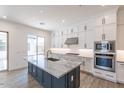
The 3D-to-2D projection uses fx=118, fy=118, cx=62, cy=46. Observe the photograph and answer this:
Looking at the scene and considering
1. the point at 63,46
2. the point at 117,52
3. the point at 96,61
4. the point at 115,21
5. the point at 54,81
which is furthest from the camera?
the point at 63,46

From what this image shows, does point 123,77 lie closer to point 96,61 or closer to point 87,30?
point 96,61

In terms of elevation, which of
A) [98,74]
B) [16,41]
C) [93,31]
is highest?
[93,31]

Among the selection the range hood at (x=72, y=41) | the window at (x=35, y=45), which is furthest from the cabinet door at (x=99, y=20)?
the window at (x=35, y=45)

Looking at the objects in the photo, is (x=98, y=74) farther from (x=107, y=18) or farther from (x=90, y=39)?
(x=107, y=18)

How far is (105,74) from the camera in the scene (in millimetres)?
4250

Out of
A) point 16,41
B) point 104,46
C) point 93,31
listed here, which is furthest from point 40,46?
point 104,46

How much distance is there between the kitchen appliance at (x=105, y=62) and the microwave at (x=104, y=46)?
19cm

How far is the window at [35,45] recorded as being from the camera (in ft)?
23.5

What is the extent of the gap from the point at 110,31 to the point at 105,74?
1.56 metres

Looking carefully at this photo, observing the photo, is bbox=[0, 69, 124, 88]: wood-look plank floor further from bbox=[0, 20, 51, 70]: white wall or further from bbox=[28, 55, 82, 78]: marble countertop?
bbox=[0, 20, 51, 70]: white wall

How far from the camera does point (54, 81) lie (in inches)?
111

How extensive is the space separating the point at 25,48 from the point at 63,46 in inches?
87.9

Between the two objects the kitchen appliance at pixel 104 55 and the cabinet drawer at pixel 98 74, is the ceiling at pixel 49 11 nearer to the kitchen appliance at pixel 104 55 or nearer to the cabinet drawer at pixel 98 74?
the kitchen appliance at pixel 104 55
